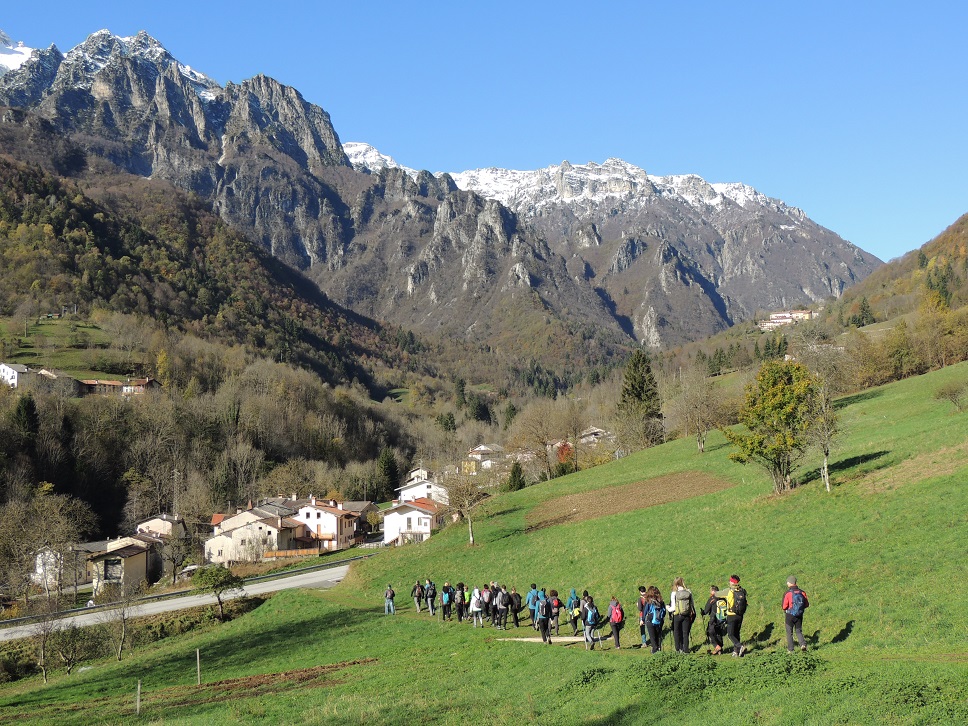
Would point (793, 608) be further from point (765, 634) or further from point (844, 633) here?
point (765, 634)

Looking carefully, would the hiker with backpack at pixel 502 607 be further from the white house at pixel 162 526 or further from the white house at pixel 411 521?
the white house at pixel 162 526

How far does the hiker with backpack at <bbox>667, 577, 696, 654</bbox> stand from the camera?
18.3 metres

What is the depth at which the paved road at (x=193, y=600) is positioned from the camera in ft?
163

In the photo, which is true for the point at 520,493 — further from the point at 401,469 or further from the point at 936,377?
the point at 401,469

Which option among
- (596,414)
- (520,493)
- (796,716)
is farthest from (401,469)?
(796,716)

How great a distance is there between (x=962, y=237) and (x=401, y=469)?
14163 centimetres

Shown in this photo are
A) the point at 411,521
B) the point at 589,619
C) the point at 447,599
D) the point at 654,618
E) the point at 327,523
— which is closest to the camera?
the point at 654,618

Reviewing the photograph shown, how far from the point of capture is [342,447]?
474 ft

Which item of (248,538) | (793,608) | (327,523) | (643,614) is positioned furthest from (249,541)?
(793,608)

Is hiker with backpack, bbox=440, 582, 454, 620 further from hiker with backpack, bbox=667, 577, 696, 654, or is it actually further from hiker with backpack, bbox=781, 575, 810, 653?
hiker with backpack, bbox=781, 575, 810, 653

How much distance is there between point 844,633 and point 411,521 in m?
69.0

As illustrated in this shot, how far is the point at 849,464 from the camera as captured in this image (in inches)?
1443

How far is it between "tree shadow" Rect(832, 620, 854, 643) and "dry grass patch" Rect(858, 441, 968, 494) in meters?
12.5

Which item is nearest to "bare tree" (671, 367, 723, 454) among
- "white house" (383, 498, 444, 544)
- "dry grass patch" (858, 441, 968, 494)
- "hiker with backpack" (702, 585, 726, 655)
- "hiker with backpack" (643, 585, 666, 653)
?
"white house" (383, 498, 444, 544)
